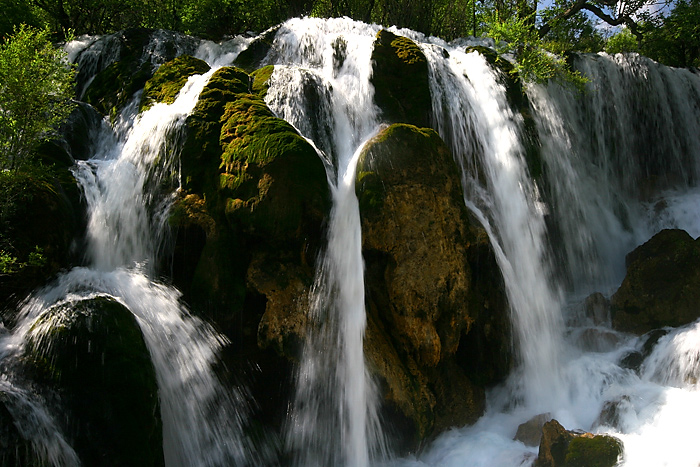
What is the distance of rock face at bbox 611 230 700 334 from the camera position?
9.66m

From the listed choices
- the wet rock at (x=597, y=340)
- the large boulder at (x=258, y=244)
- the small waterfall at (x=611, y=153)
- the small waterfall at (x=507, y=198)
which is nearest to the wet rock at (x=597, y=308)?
the wet rock at (x=597, y=340)

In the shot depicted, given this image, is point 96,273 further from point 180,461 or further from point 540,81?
point 540,81

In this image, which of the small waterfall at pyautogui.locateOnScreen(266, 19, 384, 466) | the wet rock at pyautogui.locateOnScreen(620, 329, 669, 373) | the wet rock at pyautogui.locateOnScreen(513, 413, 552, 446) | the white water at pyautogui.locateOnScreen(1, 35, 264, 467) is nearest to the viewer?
the white water at pyautogui.locateOnScreen(1, 35, 264, 467)

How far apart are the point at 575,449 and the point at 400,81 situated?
24.1 feet

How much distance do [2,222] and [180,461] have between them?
11.6ft

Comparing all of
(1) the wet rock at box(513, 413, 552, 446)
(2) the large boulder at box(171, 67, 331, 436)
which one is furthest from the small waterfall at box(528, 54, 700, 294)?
(2) the large boulder at box(171, 67, 331, 436)

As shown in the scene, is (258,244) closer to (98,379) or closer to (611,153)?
(98,379)

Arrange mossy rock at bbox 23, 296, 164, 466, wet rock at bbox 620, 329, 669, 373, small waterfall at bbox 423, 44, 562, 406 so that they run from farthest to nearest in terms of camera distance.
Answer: wet rock at bbox 620, 329, 669, 373
small waterfall at bbox 423, 44, 562, 406
mossy rock at bbox 23, 296, 164, 466

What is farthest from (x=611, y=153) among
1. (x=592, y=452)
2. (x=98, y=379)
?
(x=98, y=379)

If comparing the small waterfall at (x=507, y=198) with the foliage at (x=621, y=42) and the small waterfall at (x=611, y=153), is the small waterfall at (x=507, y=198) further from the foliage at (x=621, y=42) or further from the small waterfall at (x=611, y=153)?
the foliage at (x=621, y=42)

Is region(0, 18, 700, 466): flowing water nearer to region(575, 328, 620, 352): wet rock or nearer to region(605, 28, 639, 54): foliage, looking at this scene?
region(575, 328, 620, 352): wet rock

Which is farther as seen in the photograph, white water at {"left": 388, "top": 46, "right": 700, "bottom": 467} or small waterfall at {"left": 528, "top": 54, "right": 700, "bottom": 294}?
small waterfall at {"left": 528, "top": 54, "right": 700, "bottom": 294}

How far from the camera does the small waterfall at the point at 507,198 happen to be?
852 cm

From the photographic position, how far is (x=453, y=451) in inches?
277
